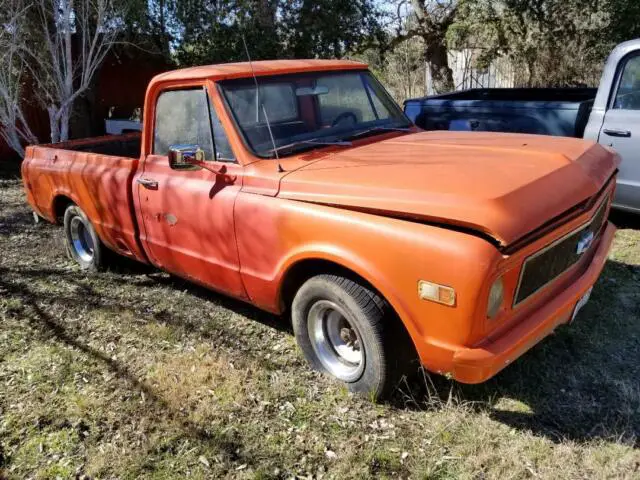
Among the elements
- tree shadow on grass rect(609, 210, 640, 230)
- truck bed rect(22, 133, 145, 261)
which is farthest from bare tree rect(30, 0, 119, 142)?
tree shadow on grass rect(609, 210, 640, 230)

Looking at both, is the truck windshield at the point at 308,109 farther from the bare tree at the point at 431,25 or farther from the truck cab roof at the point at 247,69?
the bare tree at the point at 431,25

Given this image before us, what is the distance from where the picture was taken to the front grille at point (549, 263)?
8.48 ft

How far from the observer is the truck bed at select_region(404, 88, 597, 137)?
5707 millimetres

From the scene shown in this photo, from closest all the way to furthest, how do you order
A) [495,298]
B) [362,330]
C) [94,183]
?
[495,298] → [362,330] → [94,183]

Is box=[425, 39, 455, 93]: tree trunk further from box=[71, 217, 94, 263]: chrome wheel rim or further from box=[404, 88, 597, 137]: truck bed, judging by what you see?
box=[71, 217, 94, 263]: chrome wheel rim

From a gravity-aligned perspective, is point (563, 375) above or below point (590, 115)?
below

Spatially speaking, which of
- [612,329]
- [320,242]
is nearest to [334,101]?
[320,242]

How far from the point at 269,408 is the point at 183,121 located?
205cm

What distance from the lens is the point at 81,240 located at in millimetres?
5535

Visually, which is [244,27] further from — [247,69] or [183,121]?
[247,69]

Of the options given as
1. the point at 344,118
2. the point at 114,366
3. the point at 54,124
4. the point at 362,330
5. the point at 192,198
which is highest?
the point at 344,118

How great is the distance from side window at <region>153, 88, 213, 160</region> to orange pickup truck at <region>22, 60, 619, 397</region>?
0.01 m

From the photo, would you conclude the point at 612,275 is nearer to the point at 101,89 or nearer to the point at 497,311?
the point at 497,311

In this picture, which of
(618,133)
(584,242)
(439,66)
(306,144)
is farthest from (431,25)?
(584,242)
